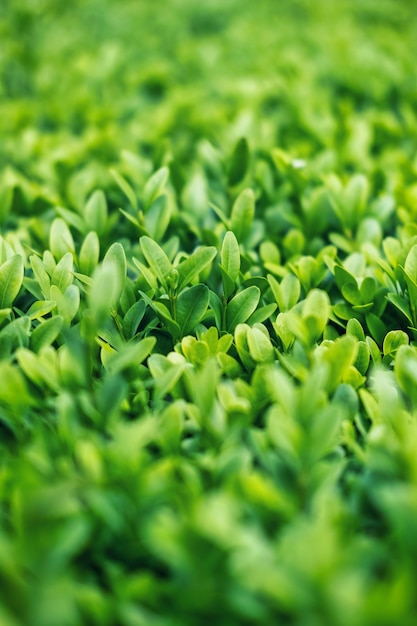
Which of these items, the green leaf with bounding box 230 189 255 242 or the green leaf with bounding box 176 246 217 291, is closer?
the green leaf with bounding box 176 246 217 291

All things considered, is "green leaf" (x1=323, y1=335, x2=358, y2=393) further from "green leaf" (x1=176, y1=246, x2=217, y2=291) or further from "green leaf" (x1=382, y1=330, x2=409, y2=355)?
"green leaf" (x1=176, y1=246, x2=217, y2=291)

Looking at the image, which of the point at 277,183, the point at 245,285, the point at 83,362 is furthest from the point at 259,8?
the point at 83,362

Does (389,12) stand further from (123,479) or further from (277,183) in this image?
(123,479)

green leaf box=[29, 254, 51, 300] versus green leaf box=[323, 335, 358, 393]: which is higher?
green leaf box=[29, 254, 51, 300]

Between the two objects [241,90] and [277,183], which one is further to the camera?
[241,90]

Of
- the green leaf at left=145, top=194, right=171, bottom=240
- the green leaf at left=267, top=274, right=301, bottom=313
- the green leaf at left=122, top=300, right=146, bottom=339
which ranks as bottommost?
the green leaf at left=267, top=274, right=301, bottom=313

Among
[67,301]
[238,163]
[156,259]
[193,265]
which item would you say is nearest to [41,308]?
[67,301]

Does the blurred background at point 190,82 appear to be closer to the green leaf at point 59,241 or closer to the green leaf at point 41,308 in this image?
the green leaf at point 59,241

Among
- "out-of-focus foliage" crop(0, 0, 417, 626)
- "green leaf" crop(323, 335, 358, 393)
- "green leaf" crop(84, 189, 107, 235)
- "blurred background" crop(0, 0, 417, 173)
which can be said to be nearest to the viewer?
"out-of-focus foliage" crop(0, 0, 417, 626)

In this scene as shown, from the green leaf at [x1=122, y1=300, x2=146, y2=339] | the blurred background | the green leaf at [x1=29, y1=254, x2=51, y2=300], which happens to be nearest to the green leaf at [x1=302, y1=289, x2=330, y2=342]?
the green leaf at [x1=122, y1=300, x2=146, y2=339]

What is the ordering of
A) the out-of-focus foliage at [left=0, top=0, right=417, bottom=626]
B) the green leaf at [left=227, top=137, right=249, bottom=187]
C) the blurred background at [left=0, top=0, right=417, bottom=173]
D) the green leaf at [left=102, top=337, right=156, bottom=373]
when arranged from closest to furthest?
the out-of-focus foliage at [left=0, top=0, right=417, bottom=626] < the green leaf at [left=102, top=337, right=156, bottom=373] < the green leaf at [left=227, top=137, right=249, bottom=187] < the blurred background at [left=0, top=0, right=417, bottom=173]
